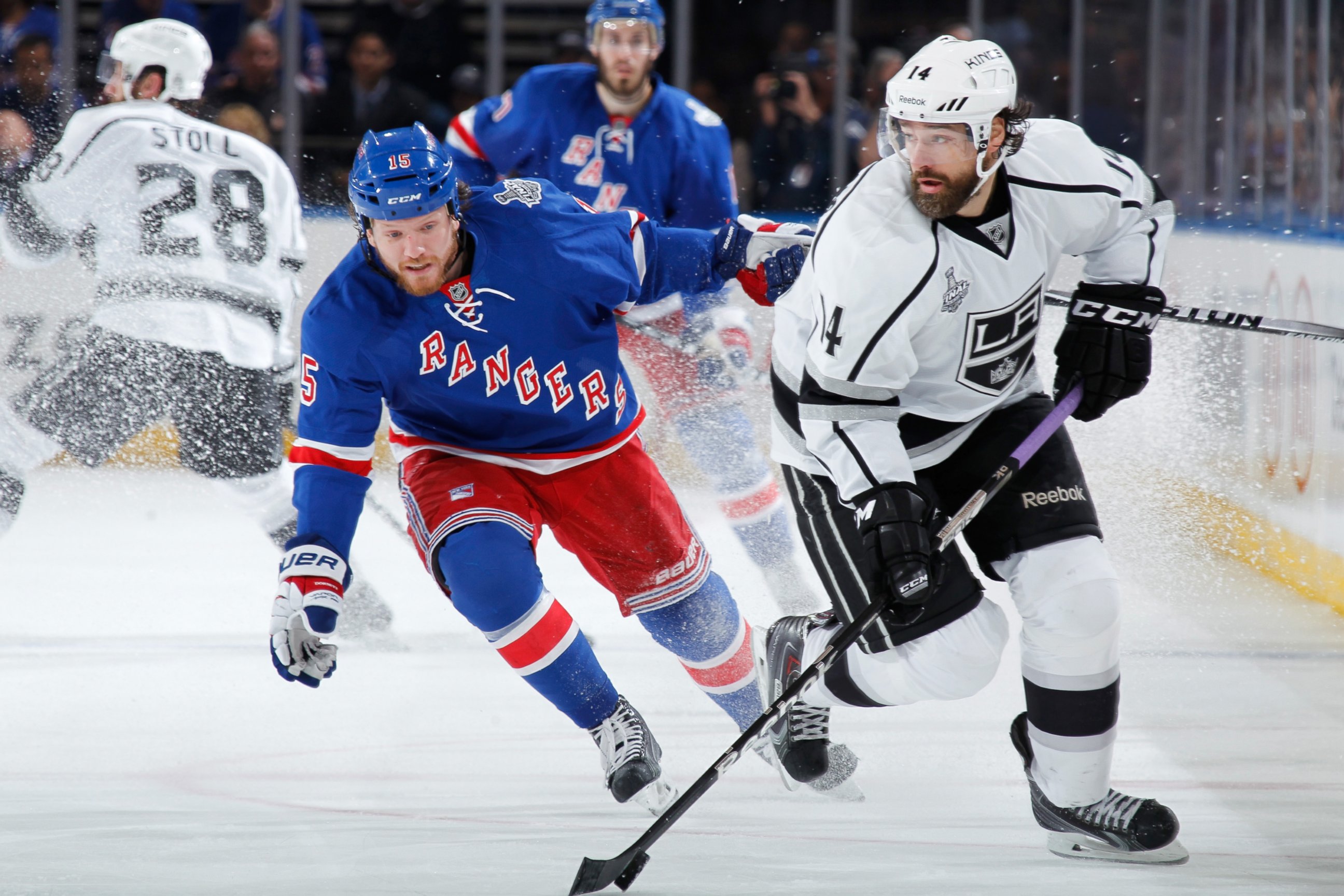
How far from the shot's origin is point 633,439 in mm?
2686

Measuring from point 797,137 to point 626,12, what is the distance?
6.53ft

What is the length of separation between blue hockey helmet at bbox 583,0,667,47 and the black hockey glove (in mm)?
1952

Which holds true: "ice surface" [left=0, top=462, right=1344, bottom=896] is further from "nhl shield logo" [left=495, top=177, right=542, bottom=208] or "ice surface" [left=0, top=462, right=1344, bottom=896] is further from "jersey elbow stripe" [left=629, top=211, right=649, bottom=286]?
"nhl shield logo" [left=495, top=177, right=542, bottom=208]

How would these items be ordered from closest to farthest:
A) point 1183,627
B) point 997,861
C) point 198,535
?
point 997,861
point 1183,627
point 198,535

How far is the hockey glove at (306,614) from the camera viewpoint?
88.1 inches

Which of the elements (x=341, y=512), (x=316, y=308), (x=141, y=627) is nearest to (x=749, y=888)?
(x=341, y=512)

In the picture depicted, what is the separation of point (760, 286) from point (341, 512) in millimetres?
784

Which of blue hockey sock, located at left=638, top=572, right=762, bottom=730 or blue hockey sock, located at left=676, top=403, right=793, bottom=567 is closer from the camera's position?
blue hockey sock, located at left=638, top=572, right=762, bottom=730

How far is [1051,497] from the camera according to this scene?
7.29 ft

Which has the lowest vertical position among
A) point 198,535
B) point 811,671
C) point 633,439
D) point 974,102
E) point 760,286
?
point 198,535

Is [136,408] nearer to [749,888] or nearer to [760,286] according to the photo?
[760,286]

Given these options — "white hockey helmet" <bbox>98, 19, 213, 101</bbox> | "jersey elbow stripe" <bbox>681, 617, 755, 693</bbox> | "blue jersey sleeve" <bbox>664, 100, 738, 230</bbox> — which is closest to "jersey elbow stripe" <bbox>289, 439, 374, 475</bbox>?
"jersey elbow stripe" <bbox>681, 617, 755, 693</bbox>

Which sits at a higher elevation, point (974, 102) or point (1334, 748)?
point (974, 102)

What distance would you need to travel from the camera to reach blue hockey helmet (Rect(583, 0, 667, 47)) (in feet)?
12.1
